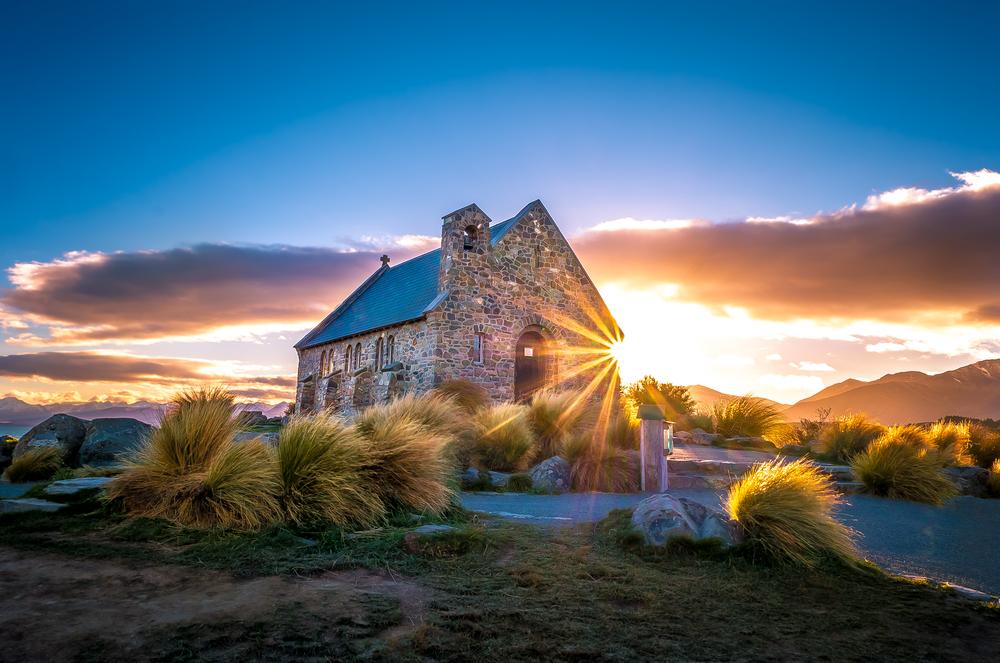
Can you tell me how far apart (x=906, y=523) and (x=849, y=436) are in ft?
28.6

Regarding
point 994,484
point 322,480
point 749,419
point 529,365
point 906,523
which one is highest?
point 529,365

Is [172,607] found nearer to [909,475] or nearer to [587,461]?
[587,461]

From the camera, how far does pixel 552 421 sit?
1421 cm

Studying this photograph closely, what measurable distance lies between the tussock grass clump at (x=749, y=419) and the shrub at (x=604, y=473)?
32.7 feet

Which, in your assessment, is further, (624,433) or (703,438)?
(703,438)

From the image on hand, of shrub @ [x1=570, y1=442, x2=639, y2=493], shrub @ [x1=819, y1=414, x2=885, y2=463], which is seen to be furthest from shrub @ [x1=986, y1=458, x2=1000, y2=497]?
shrub @ [x1=570, y1=442, x2=639, y2=493]

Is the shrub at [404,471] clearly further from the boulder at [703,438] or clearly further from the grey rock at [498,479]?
the boulder at [703,438]

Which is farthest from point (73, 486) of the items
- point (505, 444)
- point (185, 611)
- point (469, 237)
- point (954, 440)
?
point (954, 440)

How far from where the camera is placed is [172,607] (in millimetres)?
3600

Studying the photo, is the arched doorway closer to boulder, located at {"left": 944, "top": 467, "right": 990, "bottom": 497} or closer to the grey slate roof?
the grey slate roof

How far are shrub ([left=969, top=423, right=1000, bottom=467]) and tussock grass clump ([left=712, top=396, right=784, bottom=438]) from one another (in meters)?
5.14

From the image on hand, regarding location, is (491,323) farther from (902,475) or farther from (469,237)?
(902,475)

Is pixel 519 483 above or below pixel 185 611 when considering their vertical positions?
below

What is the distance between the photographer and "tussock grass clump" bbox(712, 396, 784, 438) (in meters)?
19.9
